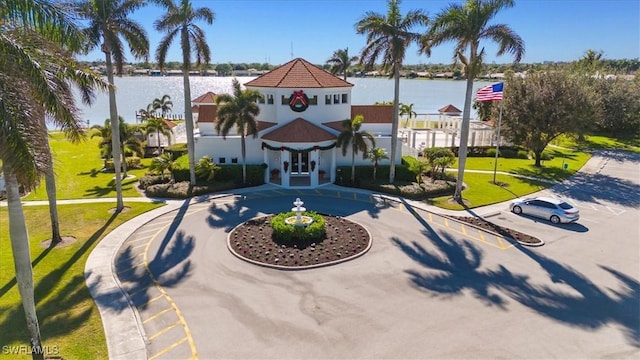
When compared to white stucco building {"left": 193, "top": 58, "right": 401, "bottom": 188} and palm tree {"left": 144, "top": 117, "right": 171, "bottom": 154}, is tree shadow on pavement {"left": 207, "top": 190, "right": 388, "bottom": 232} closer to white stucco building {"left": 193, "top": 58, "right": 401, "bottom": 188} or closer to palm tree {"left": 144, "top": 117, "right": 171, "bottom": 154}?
white stucco building {"left": 193, "top": 58, "right": 401, "bottom": 188}

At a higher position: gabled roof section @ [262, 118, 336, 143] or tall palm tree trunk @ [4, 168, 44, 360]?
gabled roof section @ [262, 118, 336, 143]

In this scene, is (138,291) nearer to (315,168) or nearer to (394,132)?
(315,168)

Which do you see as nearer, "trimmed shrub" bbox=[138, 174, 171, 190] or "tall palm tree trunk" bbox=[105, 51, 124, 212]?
"tall palm tree trunk" bbox=[105, 51, 124, 212]

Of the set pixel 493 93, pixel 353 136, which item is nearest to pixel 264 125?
pixel 353 136

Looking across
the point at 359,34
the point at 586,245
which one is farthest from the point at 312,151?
the point at 586,245

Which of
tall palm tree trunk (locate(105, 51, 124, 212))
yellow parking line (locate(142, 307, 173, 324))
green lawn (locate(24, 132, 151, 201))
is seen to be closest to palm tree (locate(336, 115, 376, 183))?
tall palm tree trunk (locate(105, 51, 124, 212))

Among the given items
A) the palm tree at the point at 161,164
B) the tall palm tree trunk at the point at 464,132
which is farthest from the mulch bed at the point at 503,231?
the palm tree at the point at 161,164

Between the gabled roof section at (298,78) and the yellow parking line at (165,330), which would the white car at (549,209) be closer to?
the gabled roof section at (298,78)
